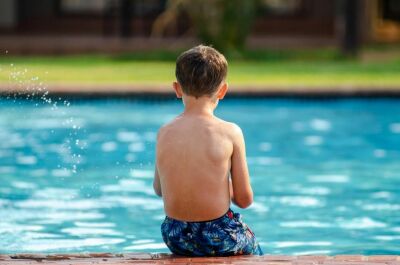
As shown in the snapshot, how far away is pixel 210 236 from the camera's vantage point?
14.9 ft

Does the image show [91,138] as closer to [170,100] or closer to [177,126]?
[170,100]

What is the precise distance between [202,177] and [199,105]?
28 cm

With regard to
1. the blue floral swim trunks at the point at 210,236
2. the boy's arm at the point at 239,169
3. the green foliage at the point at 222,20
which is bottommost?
the blue floral swim trunks at the point at 210,236

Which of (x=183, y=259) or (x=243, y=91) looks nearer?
(x=183, y=259)

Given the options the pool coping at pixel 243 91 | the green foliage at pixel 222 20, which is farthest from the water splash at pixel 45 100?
the green foliage at pixel 222 20

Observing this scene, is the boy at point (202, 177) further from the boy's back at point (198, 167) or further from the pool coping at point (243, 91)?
the pool coping at point (243, 91)

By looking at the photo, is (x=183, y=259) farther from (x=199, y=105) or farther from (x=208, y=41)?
(x=208, y=41)

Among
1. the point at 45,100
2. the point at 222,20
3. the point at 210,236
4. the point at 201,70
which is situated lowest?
the point at 210,236

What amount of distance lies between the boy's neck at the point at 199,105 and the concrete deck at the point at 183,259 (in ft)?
1.85

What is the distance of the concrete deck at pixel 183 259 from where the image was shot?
4348 millimetres

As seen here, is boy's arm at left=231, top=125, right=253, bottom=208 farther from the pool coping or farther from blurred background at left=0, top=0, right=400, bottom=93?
blurred background at left=0, top=0, right=400, bottom=93

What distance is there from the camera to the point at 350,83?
14102 millimetres

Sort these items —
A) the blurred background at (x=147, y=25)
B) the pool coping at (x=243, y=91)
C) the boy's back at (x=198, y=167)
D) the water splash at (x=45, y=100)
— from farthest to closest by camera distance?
the blurred background at (x=147, y=25), the pool coping at (x=243, y=91), the water splash at (x=45, y=100), the boy's back at (x=198, y=167)

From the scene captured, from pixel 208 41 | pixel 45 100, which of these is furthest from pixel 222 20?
pixel 45 100
